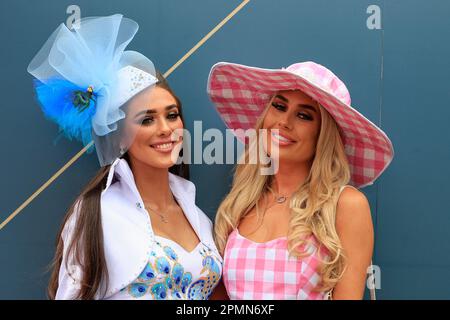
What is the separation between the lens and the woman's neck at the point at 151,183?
2.63 m

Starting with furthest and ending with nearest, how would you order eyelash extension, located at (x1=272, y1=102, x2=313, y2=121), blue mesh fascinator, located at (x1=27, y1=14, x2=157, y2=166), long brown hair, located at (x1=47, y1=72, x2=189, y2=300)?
eyelash extension, located at (x1=272, y1=102, x2=313, y2=121) < blue mesh fascinator, located at (x1=27, y1=14, x2=157, y2=166) < long brown hair, located at (x1=47, y1=72, x2=189, y2=300)

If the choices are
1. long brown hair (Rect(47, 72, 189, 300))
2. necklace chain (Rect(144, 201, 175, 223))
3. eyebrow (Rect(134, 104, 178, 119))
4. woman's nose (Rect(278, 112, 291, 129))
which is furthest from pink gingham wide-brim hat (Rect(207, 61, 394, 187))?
long brown hair (Rect(47, 72, 189, 300))

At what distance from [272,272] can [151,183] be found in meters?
0.56

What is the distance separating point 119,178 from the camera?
102 inches

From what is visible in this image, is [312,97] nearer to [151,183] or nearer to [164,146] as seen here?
[164,146]

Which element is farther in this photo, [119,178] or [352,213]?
[119,178]

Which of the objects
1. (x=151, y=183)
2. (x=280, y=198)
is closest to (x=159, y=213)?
(x=151, y=183)

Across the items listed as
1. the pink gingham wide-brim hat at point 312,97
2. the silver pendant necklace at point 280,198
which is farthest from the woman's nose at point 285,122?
the silver pendant necklace at point 280,198

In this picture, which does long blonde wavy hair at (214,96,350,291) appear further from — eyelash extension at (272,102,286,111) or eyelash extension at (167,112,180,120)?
eyelash extension at (167,112,180,120)

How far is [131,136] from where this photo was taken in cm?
254

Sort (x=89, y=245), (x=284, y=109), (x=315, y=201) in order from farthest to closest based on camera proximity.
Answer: (x=284, y=109) → (x=315, y=201) → (x=89, y=245)

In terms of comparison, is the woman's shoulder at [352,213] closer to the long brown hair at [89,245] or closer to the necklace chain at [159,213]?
the necklace chain at [159,213]

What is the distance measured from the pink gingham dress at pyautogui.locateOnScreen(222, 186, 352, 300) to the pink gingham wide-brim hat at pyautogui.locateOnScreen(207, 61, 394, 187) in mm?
231

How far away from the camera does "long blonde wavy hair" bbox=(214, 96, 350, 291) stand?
2.42 metres
